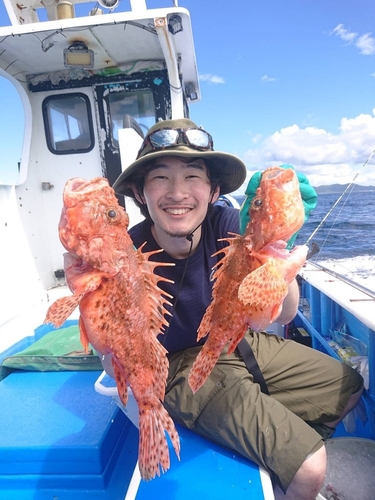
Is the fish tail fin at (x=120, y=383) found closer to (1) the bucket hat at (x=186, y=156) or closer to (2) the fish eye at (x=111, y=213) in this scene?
(2) the fish eye at (x=111, y=213)

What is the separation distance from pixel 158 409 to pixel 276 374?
1.30m

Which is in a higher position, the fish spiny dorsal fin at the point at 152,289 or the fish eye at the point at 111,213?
the fish eye at the point at 111,213

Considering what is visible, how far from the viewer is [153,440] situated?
199cm

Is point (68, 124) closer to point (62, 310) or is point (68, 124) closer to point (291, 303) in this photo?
point (62, 310)

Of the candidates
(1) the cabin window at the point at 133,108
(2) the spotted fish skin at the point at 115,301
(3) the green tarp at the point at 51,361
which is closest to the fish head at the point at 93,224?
(2) the spotted fish skin at the point at 115,301

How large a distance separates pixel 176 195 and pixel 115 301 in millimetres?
982

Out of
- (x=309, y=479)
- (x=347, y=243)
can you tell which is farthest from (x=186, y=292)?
(x=347, y=243)

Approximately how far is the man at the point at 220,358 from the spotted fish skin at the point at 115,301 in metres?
0.55

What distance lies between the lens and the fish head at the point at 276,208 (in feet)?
6.18

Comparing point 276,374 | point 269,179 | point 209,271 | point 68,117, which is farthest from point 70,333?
point 68,117

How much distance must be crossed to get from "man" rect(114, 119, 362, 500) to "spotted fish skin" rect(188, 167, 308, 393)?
1.63ft

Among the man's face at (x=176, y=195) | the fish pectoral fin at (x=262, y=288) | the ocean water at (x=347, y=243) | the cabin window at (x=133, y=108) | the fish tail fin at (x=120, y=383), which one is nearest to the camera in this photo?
the fish pectoral fin at (x=262, y=288)

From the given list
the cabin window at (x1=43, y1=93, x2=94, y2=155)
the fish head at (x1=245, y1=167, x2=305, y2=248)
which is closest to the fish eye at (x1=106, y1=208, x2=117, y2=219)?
the fish head at (x1=245, y1=167, x2=305, y2=248)

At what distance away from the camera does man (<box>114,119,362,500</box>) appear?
7.23 ft
